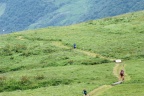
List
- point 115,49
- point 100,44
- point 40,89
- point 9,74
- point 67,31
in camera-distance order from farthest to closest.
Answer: point 67,31 < point 100,44 < point 115,49 < point 9,74 < point 40,89

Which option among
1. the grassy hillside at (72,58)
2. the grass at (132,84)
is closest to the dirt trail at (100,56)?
the grassy hillside at (72,58)

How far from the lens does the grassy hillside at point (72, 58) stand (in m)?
60.1

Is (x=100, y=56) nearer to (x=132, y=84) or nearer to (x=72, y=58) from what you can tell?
(x=72, y=58)

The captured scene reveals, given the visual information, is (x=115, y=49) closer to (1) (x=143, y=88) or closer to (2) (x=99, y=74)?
(2) (x=99, y=74)

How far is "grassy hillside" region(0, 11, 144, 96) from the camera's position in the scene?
197ft

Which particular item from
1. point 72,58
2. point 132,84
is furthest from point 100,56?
point 132,84

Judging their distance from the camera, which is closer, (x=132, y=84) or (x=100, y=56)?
(x=132, y=84)

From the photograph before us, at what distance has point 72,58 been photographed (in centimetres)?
7600

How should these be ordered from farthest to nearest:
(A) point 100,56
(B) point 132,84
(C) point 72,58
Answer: (A) point 100,56, (C) point 72,58, (B) point 132,84

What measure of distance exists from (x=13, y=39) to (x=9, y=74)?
95.6 feet

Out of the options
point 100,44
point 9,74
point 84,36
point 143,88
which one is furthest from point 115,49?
point 143,88

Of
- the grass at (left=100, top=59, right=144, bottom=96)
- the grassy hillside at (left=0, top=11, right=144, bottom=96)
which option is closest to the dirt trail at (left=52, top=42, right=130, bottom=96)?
the grassy hillside at (left=0, top=11, right=144, bottom=96)

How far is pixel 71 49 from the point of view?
83875 millimetres

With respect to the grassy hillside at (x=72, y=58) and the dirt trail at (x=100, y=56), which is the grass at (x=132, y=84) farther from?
the dirt trail at (x=100, y=56)
